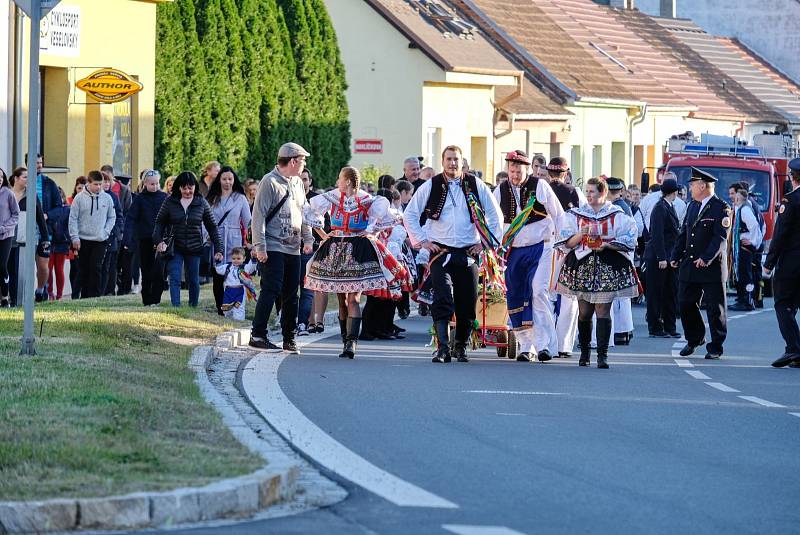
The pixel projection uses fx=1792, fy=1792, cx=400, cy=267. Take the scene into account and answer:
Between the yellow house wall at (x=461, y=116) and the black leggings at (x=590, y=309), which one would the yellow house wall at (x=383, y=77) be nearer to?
the yellow house wall at (x=461, y=116)

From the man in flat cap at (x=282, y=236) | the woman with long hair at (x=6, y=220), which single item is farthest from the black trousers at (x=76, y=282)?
the man in flat cap at (x=282, y=236)

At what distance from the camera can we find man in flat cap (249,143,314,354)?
1593cm

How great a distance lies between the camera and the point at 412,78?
39.9 m

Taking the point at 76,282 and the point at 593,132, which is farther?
the point at 593,132

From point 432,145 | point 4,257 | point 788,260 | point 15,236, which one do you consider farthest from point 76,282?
point 432,145

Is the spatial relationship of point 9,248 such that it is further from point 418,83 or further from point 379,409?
point 418,83

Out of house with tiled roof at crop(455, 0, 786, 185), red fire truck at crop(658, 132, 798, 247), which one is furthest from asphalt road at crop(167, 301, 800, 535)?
house with tiled roof at crop(455, 0, 786, 185)

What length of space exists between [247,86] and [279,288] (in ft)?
52.4

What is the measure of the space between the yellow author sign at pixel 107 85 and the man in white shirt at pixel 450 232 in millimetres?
10264

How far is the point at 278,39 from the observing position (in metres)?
32.9

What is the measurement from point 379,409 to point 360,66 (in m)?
29.5

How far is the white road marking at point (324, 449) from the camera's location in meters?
8.33

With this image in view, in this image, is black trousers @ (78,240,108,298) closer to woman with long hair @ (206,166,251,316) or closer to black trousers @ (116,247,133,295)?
black trousers @ (116,247,133,295)

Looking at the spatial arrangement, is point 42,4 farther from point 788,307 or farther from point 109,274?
point 109,274
